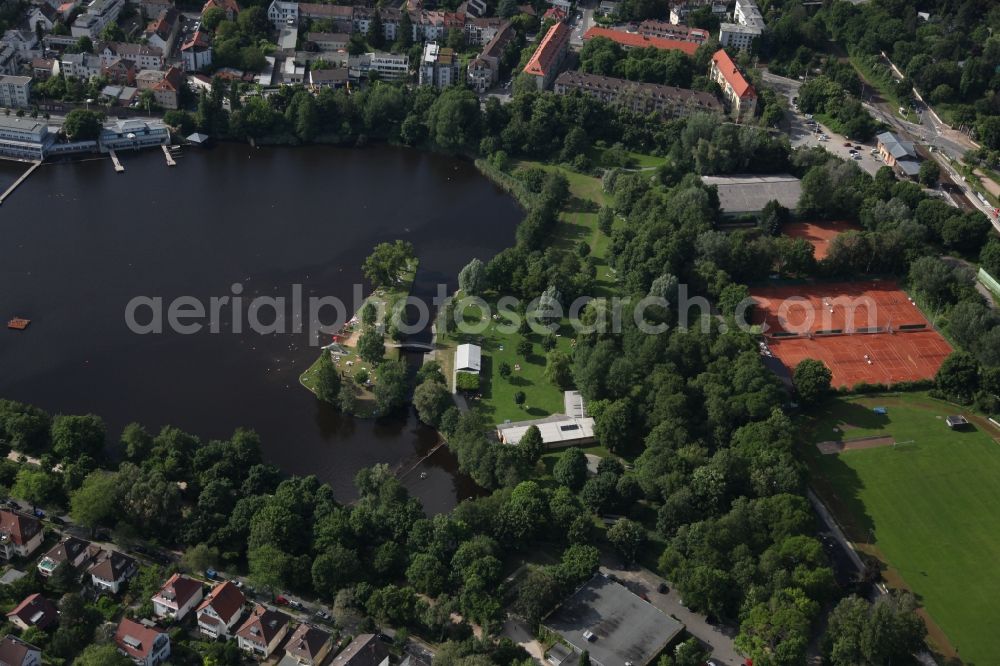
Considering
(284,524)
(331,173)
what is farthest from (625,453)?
(331,173)

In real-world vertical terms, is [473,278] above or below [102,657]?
above

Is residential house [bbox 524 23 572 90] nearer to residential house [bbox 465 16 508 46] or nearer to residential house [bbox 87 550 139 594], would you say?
residential house [bbox 465 16 508 46]

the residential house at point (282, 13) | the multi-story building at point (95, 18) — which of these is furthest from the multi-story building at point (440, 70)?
the multi-story building at point (95, 18)

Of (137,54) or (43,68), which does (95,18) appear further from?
(43,68)

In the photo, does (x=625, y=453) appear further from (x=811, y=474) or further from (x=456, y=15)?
(x=456, y=15)

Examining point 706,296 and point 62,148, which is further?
point 62,148

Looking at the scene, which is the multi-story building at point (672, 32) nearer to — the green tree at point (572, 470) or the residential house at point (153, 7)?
the residential house at point (153, 7)

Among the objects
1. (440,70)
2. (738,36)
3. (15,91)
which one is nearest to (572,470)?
(440,70)
